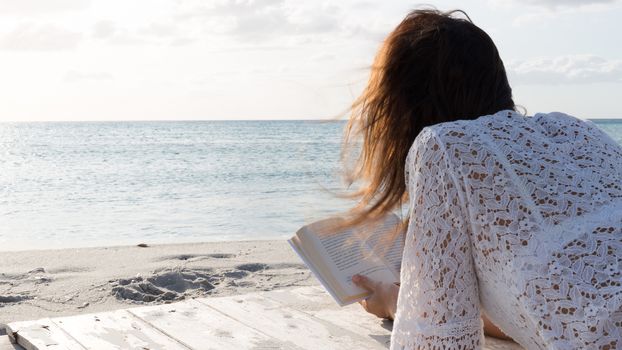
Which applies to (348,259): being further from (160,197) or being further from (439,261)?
(160,197)

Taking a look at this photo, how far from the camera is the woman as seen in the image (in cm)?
134

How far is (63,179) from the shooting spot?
48.6 feet

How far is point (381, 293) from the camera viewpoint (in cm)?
231

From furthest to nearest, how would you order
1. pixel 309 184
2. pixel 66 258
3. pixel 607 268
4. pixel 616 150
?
pixel 309 184 → pixel 66 258 → pixel 616 150 → pixel 607 268

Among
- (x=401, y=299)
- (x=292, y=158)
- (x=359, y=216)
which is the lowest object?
(x=292, y=158)

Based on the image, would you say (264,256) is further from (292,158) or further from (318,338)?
(292,158)

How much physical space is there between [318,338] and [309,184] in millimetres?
11860

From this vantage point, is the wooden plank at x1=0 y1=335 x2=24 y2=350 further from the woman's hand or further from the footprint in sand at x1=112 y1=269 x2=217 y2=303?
the footprint in sand at x1=112 y1=269 x2=217 y2=303

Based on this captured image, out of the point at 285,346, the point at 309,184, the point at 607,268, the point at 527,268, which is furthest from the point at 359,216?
the point at 309,184

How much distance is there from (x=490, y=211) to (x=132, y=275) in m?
3.95

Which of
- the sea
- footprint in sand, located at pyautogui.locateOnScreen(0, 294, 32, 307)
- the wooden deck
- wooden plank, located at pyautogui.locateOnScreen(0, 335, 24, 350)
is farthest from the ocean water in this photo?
footprint in sand, located at pyautogui.locateOnScreen(0, 294, 32, 307)

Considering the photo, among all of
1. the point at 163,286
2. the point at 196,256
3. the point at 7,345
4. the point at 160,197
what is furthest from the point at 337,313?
the point at 160,197

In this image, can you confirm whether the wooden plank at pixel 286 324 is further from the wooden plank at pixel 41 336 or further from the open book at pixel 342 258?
the wooden plank at pixel 41 336

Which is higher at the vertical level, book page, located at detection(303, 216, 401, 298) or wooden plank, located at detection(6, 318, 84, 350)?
book page, located at detection(303, 216, 401, 298)
